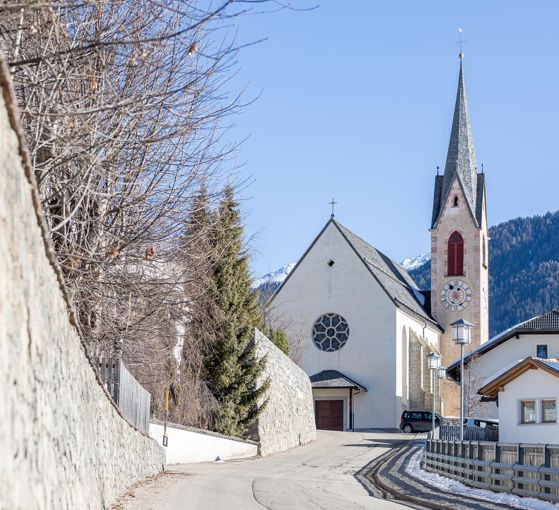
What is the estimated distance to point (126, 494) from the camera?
50.4ft

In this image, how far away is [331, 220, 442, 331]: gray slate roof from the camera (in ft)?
201

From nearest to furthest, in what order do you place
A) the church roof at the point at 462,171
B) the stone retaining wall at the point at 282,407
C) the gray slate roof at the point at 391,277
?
the stone retaining wall at the point at 282,407 < the gray slate roof at the point at 391,277 < the church roof at the point at 462,171

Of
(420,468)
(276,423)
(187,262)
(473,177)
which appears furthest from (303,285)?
(187,262)

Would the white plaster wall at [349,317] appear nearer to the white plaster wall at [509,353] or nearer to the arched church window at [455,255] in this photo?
the white plaster wall at [509,353]

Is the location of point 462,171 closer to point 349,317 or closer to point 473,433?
point 349,317

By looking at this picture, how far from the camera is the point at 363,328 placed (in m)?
59.9

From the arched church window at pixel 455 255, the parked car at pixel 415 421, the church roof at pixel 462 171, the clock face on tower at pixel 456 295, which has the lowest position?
the parked car at pixel 415 421

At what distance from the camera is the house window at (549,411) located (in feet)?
93.7

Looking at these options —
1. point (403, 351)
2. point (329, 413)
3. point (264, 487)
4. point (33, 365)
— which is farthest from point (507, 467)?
point (403, 351)

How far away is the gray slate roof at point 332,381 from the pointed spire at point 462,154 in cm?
1924

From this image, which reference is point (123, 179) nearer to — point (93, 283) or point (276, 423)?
point (93, 283)

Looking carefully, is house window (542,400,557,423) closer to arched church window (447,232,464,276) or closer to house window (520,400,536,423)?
house window (520,400,536,423)

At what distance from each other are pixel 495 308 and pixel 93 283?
177 m

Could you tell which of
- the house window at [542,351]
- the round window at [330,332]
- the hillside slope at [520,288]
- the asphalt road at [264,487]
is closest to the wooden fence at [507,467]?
the asphalt road at [264,487]
